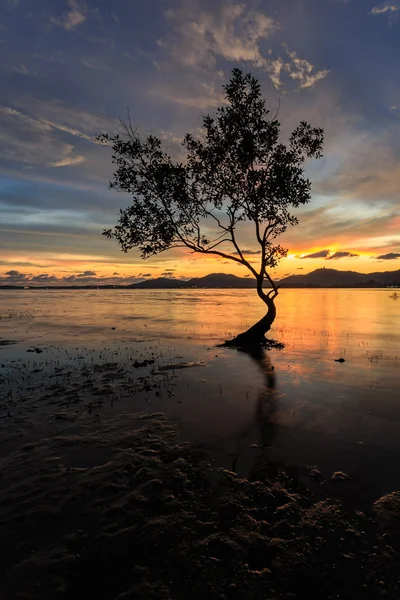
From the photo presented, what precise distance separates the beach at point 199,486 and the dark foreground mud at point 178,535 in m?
0.03

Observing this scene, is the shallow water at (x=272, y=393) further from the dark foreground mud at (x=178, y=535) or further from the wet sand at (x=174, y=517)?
the dark foreground mud at (x=178, y=535)

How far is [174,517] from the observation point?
8.13m

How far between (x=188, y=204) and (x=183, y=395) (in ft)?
74.5

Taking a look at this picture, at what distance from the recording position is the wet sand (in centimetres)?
633

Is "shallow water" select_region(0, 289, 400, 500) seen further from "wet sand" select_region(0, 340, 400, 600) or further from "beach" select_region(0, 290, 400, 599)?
"wet sand" select_region(0, 340, 400, 600)

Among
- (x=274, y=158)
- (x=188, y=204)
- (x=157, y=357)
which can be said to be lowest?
(x=157, y=357)

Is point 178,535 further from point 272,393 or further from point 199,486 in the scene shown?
point 272,393

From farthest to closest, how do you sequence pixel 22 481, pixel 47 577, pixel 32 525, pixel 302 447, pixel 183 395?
1. pixel 183 395
2. pixel 302 447
3. pixel 22 481
4. pixel 32 525
5. pixel 47 577

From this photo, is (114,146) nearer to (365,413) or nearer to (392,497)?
(365,413)

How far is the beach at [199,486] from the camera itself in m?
6.48

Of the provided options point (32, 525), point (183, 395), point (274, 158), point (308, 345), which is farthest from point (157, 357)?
point (274, 158)

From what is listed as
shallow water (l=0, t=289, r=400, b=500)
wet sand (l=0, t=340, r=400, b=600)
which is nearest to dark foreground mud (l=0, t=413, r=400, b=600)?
wet sand (l=0, t=340, r=400, b=600)

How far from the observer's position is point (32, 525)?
7805 millimetres

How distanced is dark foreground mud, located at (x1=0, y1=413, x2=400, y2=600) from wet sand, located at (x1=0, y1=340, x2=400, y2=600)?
0.03 metres
